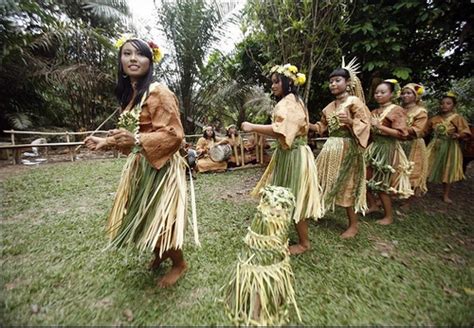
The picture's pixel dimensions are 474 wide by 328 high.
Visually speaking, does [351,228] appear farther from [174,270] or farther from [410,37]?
[410,37]

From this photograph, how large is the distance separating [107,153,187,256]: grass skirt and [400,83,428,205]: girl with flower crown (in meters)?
2.89

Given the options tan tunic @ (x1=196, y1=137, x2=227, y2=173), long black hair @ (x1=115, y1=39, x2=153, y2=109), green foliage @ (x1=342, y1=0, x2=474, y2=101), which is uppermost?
green foliage @ (x1=342, y1=0, x2=474, y2=101)

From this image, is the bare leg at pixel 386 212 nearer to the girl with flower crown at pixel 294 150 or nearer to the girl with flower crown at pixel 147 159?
the girl with flower crown at pixel 294 150

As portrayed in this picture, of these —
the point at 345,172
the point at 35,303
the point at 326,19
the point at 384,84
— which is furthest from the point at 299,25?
the point at 35,303

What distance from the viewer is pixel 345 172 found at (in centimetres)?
272

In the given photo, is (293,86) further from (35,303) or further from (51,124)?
(51,124)

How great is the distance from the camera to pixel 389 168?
3.08 metres

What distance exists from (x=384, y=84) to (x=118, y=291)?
11.6 ft

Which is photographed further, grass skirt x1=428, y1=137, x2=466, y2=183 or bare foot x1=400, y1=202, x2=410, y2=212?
grass skirt x1=428, y1=137, x2=466, y2=183

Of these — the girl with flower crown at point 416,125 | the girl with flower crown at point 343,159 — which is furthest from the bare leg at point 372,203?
the girl with flower crown at point 343,159

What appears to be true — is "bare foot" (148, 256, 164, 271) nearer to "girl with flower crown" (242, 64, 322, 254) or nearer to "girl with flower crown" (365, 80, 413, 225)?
"girl with flower crown" (242, 64, 322, 254)

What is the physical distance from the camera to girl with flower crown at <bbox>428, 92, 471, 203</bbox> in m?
3.98

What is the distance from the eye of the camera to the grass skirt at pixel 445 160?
4027mm

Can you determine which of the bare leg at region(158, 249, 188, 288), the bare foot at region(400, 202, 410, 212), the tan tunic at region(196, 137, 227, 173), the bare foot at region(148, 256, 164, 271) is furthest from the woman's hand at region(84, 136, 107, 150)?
the tan tunic at region(196, 137, 227, 173)
